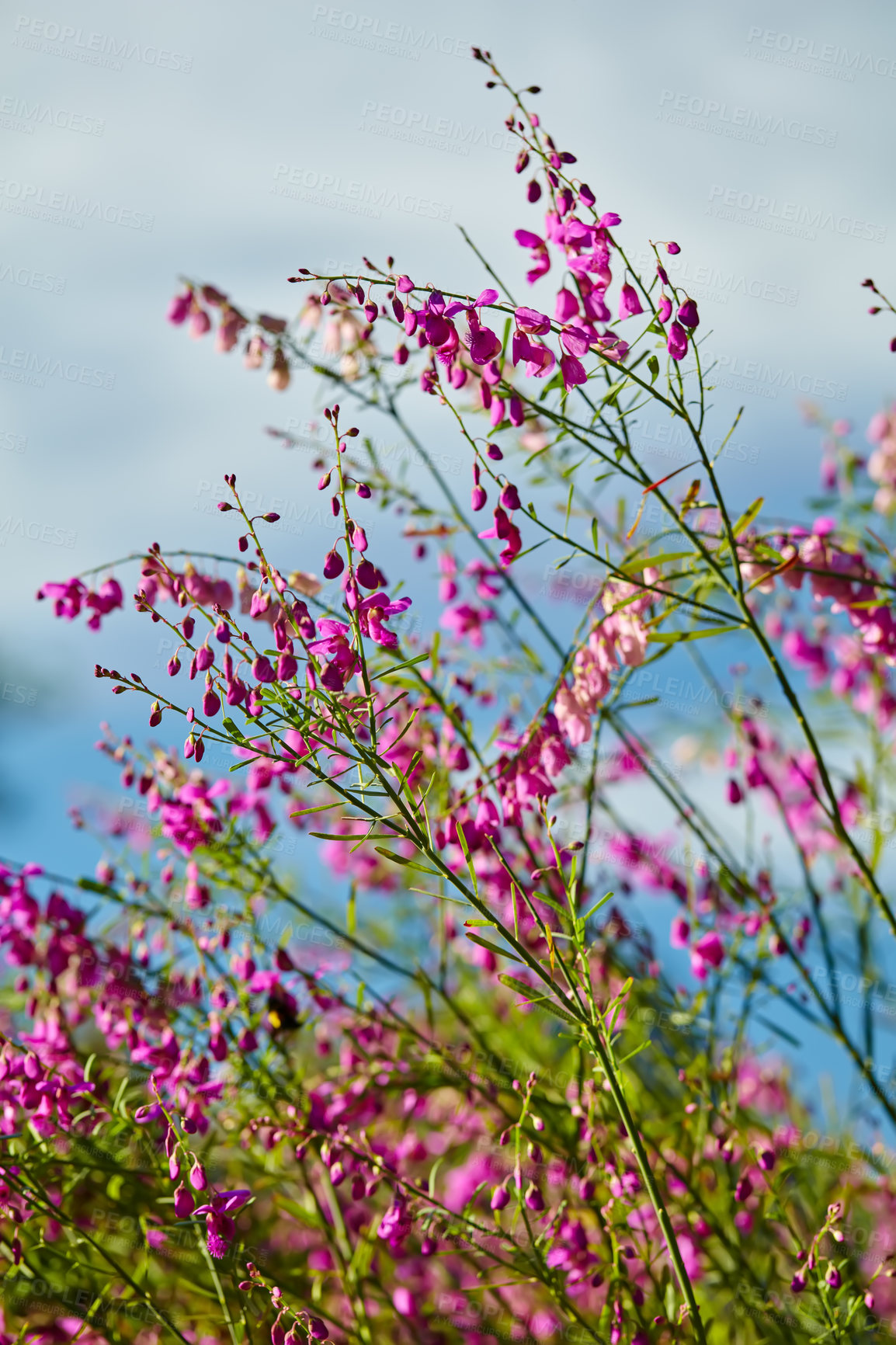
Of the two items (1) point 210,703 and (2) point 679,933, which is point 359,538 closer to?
(1) point 210,703

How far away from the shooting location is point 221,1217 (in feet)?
3.72

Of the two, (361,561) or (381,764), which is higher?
(361,561)

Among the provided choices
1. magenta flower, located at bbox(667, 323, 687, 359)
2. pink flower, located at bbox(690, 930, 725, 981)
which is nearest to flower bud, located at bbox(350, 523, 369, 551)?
magenta flower, located at bbox(667, 323, 687, 359)

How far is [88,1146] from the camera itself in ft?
5.03

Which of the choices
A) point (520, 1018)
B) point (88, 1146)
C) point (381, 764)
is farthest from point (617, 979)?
point (381, 764)

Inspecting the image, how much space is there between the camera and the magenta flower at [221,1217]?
3.67 feet

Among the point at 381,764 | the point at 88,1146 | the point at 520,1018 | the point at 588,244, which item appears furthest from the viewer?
the point at 520,1018

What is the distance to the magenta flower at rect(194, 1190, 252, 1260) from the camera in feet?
3.67

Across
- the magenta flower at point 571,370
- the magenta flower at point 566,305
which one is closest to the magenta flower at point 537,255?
the magenta flower at point 566,305

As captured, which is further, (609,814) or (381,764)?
(609,814)

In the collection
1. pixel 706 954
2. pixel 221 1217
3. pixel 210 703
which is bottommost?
pixel 221 1217

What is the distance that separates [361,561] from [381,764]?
0.23m

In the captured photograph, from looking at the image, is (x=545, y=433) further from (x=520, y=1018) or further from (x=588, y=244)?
A: (x=520, y=1018)

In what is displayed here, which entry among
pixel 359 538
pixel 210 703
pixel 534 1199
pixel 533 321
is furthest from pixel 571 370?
pixel 534 1199
